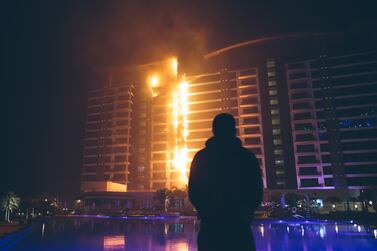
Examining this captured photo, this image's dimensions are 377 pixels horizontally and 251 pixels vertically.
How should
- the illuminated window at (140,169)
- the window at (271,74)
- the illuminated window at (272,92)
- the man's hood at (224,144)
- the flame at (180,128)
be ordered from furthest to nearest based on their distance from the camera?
1. the illuminated window at (140,169)
2. the flame at (180,128)
3. the window at (271,74)
4. the illuminated window at (272,92)
5. the man's hood at (224,144)

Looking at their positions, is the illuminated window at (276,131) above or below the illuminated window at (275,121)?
below

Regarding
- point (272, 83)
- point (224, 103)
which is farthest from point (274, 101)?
point (224, 103)

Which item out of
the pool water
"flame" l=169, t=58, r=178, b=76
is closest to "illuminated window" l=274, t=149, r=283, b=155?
"flame" l=169, t=58, r=178, b=76

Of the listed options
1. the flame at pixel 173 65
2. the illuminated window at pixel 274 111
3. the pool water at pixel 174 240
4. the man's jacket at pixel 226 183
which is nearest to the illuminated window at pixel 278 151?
the illuminated window at pixel 274 111

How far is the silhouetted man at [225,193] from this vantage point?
9.93ft

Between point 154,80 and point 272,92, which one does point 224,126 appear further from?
point 154,80

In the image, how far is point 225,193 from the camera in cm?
314

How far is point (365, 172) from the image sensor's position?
73375 mm

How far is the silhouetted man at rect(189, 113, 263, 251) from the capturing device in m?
3.03

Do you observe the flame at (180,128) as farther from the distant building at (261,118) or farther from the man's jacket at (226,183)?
the man's jacket at (226,183)

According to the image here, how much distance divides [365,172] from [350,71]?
28.0m

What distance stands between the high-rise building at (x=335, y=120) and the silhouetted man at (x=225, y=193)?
80.9 metres

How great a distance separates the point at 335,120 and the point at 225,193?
288 feet

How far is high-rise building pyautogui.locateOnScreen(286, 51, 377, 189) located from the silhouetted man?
80.9 m
